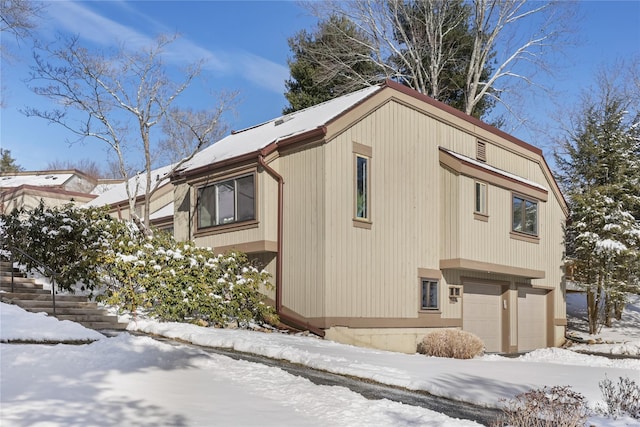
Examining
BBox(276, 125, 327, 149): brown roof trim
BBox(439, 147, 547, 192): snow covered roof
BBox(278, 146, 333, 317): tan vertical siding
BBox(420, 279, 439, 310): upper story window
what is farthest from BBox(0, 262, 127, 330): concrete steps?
BBox(439, 147, 547, 192): snow covered roof

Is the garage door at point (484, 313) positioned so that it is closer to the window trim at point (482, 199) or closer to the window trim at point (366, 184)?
the window trim at point (482, 199)

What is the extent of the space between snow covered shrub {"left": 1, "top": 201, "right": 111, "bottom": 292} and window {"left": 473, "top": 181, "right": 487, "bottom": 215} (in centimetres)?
1038

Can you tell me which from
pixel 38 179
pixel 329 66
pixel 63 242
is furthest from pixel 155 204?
pixel 38 179

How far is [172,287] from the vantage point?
14.2 metres

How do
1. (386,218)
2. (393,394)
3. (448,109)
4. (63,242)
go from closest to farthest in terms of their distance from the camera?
(393,394), (63,242), (386,218), (448,109)

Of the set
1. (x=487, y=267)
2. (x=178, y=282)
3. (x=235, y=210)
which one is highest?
(x=235, y=210)

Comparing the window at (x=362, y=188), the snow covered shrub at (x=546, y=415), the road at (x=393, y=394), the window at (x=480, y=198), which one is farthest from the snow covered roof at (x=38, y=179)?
the snow covered shrub at (x=546, y=415)

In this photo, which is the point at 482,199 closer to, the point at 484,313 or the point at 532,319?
the point at 484,313

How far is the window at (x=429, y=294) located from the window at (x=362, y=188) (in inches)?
119

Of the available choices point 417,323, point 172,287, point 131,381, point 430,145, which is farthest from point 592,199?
point 131,381

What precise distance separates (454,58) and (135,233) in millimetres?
24950

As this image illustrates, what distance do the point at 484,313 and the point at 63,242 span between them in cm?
1276

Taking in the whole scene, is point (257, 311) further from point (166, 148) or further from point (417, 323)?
point (166, 148)

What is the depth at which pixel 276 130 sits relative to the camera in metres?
18.8
